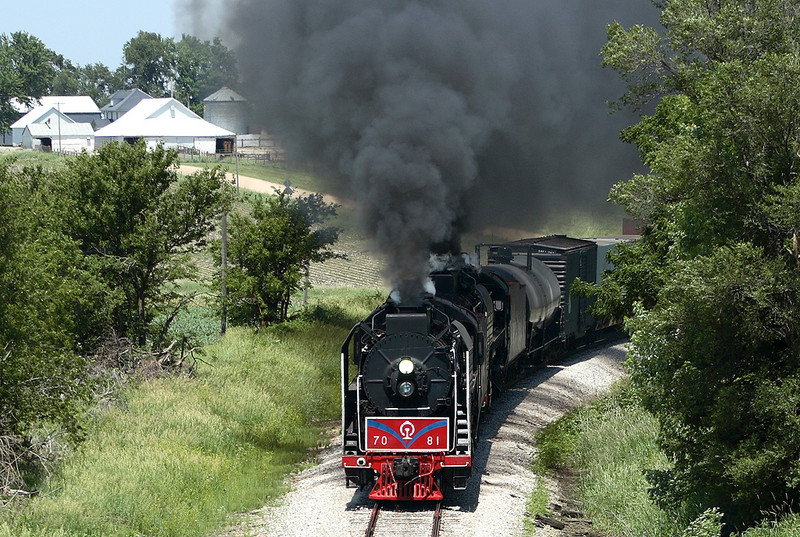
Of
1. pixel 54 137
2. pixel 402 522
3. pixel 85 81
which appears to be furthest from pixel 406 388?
pixel 85 81

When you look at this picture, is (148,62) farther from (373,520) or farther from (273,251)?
(373,520)

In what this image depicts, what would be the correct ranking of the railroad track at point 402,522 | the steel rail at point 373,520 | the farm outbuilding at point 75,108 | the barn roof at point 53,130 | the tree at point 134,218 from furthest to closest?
the farm outbuilding at point 75,108
the barn roof at point 53,130
the tree at point 134,218
the railroad track at point 402,522
the steel rail at point 373,520

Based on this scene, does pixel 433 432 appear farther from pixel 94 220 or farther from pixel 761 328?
pixel 94 220

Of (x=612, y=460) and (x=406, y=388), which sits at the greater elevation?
(x=406, y=388)

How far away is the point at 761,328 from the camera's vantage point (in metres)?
10.8

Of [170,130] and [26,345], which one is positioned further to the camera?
[170,130]

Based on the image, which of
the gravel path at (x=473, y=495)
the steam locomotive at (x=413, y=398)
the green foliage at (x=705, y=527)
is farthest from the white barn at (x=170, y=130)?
the green foliage at (x=705, y=527)

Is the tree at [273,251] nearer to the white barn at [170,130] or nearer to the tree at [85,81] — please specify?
the white barn at [170,130]

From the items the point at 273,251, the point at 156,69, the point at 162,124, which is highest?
the point at 156,69

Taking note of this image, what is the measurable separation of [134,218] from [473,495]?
12736 millimetres

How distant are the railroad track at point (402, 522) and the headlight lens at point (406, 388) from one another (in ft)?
5.42

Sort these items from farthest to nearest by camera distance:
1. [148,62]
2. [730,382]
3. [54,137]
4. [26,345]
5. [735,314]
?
[148,62]
[54,137]
[26,345]
[730,382]
[735,314]

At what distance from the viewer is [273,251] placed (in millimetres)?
28344

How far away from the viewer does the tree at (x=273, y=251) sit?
28.1 meters
